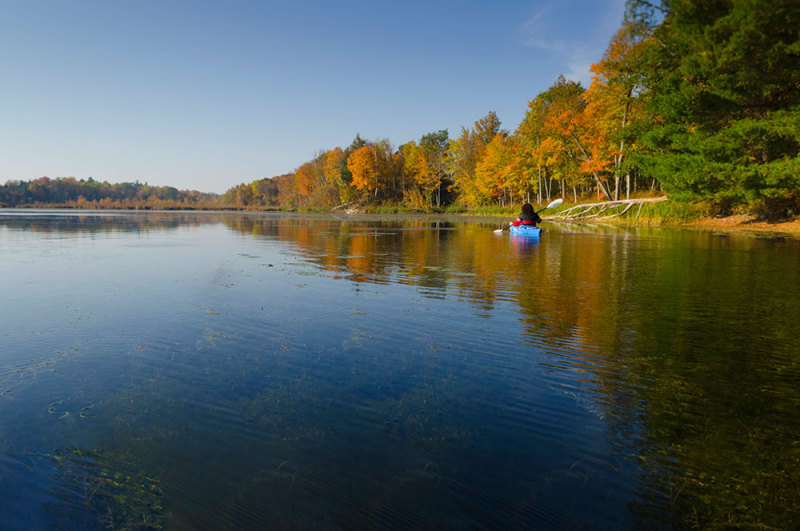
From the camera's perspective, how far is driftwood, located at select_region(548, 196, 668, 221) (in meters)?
42.1

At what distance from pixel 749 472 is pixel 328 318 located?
21.8ft

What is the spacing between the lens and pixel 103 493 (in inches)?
133

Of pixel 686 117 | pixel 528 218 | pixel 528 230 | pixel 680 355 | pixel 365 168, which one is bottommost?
pixel 680 355

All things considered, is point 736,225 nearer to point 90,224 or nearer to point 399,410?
point 399,410

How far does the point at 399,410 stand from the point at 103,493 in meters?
2.64

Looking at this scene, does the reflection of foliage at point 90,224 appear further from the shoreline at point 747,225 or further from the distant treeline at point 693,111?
the shoreline at point 747,225

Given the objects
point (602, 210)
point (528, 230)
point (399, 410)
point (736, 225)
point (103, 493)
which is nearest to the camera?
point (103, 493)

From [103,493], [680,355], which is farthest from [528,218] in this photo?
[103,493]

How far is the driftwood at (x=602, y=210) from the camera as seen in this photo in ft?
138

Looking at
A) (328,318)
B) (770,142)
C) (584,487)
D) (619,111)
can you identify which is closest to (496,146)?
(619,111)

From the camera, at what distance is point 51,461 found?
3797mm

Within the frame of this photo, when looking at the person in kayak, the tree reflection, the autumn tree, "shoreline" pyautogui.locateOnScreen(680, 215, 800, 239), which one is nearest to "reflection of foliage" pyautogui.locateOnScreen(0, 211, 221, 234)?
the tree reflection

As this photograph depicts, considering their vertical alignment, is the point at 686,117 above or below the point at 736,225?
above

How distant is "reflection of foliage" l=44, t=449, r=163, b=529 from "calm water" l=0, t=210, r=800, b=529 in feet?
0.05
